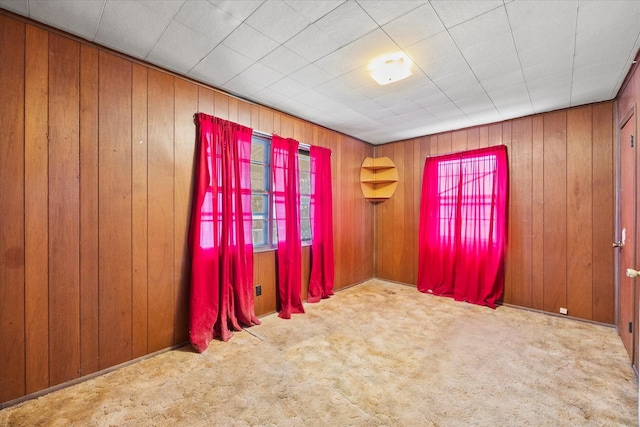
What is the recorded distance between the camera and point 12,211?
176 centimetres

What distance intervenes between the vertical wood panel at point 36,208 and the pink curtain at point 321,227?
2552 millimetres

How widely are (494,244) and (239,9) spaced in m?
3.80

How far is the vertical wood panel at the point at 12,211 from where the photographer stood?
172cm

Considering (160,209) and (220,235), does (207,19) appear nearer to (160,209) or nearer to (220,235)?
(160,209)

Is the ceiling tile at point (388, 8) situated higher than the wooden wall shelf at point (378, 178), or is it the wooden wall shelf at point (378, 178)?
the ceiling tile at point (388, 8)

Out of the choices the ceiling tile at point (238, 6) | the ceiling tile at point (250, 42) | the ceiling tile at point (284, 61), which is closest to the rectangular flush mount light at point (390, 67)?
the ceiling tile at point (284, 61)

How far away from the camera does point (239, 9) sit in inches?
66.4

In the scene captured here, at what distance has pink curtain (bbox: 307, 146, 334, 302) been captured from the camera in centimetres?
376

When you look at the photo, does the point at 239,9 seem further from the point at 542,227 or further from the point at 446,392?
the point at 542,227

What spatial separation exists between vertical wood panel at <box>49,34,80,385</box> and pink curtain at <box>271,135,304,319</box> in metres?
1.78

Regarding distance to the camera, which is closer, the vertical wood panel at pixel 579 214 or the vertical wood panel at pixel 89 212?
the vertical wood panel at pixel 89 212

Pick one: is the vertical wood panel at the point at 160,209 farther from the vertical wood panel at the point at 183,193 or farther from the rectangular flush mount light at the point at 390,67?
the rectangular flush mount light at the point at 390,67

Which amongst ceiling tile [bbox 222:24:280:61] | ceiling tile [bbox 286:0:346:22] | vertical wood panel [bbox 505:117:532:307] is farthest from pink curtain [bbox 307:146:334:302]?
vertical wood panel [bbox 505:117:532:307]

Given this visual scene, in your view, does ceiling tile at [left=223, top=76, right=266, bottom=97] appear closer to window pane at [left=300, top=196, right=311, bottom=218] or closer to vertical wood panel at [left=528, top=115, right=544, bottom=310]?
window pane at [left=300, top=196, right=311, bottom=218]
